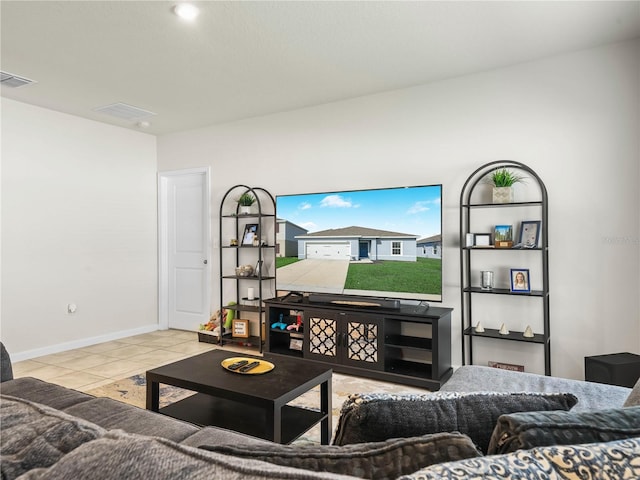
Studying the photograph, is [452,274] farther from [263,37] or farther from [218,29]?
[218,29]

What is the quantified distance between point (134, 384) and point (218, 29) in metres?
2.76

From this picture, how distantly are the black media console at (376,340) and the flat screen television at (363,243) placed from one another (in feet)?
0.72

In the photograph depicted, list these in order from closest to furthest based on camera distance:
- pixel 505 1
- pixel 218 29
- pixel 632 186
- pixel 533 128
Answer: pixel 505 1 → pixel 218 29 → pixel 632 186 → pixel 533 128

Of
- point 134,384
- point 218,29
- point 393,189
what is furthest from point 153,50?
point 134,384

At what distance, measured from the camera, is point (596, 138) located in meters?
3.16

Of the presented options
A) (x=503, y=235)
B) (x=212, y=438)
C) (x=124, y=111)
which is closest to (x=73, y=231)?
(x=124, y=111)

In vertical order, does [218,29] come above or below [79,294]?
above

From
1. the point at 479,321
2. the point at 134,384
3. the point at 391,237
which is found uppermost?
the point at 391,237

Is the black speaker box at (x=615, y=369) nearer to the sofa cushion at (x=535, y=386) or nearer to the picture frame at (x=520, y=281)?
the picture frame at (x=520, y=281)

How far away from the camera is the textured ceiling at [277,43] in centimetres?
261

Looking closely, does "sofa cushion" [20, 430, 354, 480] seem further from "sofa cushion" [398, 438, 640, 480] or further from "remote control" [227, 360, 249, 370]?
"remote control" [227, 360, 249, 370]

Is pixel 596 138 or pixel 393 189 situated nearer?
pixel 596 138

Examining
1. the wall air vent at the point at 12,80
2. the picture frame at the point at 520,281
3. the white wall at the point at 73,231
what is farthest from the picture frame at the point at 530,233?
the white wall at the point at 73,231

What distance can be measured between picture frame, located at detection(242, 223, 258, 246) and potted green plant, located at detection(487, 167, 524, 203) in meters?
2.60
